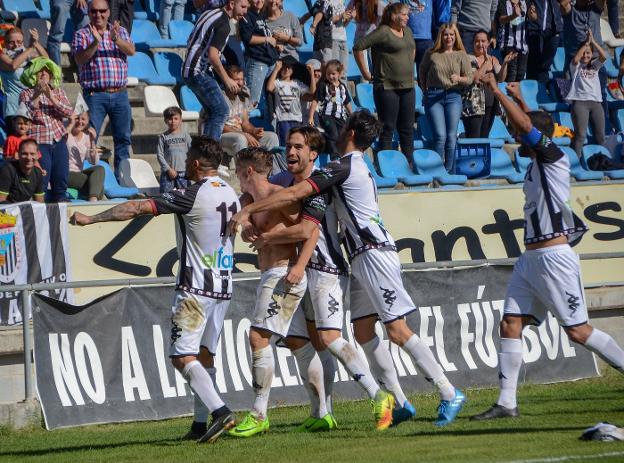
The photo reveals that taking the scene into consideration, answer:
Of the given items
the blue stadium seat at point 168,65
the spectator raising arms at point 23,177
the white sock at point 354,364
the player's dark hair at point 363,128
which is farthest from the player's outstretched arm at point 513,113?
the blue stadium seat at point 168,65

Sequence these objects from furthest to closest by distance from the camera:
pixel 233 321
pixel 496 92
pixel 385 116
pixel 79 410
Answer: pixel 385 116, pixel 233 321, pixel 79 410, pixel 496 92

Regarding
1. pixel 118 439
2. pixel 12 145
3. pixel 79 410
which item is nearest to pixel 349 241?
pixel 118 439

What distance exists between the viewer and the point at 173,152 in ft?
49.2

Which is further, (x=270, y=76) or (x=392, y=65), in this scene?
(x=270, y=76)

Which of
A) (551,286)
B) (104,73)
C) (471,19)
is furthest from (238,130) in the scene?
(551,286)

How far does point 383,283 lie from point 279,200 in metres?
1.13

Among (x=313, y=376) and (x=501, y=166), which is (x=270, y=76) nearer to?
(x=501, y=166)

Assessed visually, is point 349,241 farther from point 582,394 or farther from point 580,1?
point 580,1

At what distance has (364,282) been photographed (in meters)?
9.41

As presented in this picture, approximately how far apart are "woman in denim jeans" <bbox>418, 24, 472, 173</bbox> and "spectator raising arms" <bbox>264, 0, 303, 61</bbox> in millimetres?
2014

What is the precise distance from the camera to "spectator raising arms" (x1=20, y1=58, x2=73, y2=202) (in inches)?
547

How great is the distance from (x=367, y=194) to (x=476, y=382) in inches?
169

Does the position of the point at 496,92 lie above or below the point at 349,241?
above

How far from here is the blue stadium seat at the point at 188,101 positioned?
1753 centimetres
